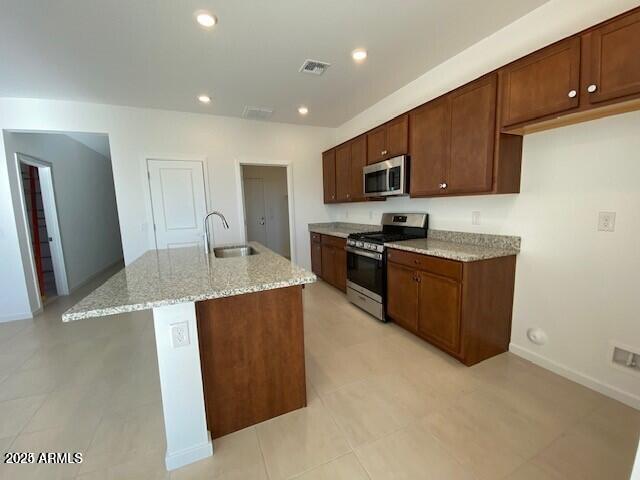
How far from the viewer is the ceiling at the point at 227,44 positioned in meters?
1.87

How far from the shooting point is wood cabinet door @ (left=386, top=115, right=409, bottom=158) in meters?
2.81

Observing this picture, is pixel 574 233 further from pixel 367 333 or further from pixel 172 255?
pixel 172 255

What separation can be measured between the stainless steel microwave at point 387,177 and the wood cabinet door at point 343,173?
0.48 metres

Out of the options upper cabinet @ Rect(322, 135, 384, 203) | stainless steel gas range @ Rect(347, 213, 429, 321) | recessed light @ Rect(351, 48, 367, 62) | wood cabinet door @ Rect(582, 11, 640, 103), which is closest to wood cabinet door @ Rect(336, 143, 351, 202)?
upper cabinet @ Rect(322, 135, 384, 203)

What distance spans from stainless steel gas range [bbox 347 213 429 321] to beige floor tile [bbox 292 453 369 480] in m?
1.67

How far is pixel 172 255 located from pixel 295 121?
304cm

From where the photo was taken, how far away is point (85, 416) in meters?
1.71

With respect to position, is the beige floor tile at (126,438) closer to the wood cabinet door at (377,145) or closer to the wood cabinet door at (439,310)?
the wood cabinet door at (439,310)

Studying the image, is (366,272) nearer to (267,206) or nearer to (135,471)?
(135,471)

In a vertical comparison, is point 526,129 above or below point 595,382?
above

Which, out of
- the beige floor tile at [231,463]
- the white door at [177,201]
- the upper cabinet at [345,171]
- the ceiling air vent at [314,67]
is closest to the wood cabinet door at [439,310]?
the beige floor tile at [231,463]

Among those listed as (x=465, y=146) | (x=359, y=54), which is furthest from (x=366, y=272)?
(x=359, y=54)

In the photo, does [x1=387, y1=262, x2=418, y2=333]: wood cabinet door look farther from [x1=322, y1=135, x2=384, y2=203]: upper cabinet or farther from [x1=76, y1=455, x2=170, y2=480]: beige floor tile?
[x1=76, y1=455, x2=170, y2=480]: beige floor tile

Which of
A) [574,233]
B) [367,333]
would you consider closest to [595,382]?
[574,233]
